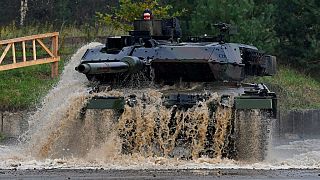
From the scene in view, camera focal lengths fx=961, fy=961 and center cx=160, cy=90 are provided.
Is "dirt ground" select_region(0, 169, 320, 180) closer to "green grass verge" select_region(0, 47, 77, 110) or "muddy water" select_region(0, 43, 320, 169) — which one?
"muddy water" select_region(0, 43, 320, 169)

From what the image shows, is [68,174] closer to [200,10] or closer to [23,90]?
[23,90]

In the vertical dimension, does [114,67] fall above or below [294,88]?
above

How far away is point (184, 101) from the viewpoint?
15.2 meters

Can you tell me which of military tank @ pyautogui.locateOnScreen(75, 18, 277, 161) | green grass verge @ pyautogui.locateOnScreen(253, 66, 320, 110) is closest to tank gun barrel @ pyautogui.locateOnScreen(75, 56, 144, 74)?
military tank @ pyautogui.locateOnScreen(75, 18, 277, 161)

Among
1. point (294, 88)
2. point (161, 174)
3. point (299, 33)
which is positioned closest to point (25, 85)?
point (294, 88)

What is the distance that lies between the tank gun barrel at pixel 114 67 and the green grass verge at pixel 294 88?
10.1 metres

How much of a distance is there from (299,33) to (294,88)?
8.98 feet

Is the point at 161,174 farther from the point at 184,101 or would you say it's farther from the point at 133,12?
the point at 133,12

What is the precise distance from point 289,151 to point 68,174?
28.8 feet

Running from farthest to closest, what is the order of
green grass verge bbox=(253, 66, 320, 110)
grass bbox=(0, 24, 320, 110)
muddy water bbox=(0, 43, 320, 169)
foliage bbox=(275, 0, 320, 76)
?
foliage bbox=(275, 0, 320, 76), green grass verge bbox=(253, 66, 320, 110), grass bbox=(0, 24, 320, 110), muddy water bbox=(0, 43, 320, 169)

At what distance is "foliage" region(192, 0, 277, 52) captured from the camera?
26734 millimetres

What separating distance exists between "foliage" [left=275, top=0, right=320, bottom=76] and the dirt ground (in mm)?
16150

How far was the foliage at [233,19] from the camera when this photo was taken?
26.7m

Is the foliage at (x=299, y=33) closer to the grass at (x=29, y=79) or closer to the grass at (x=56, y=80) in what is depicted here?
the grass at (x=56, y=80)
